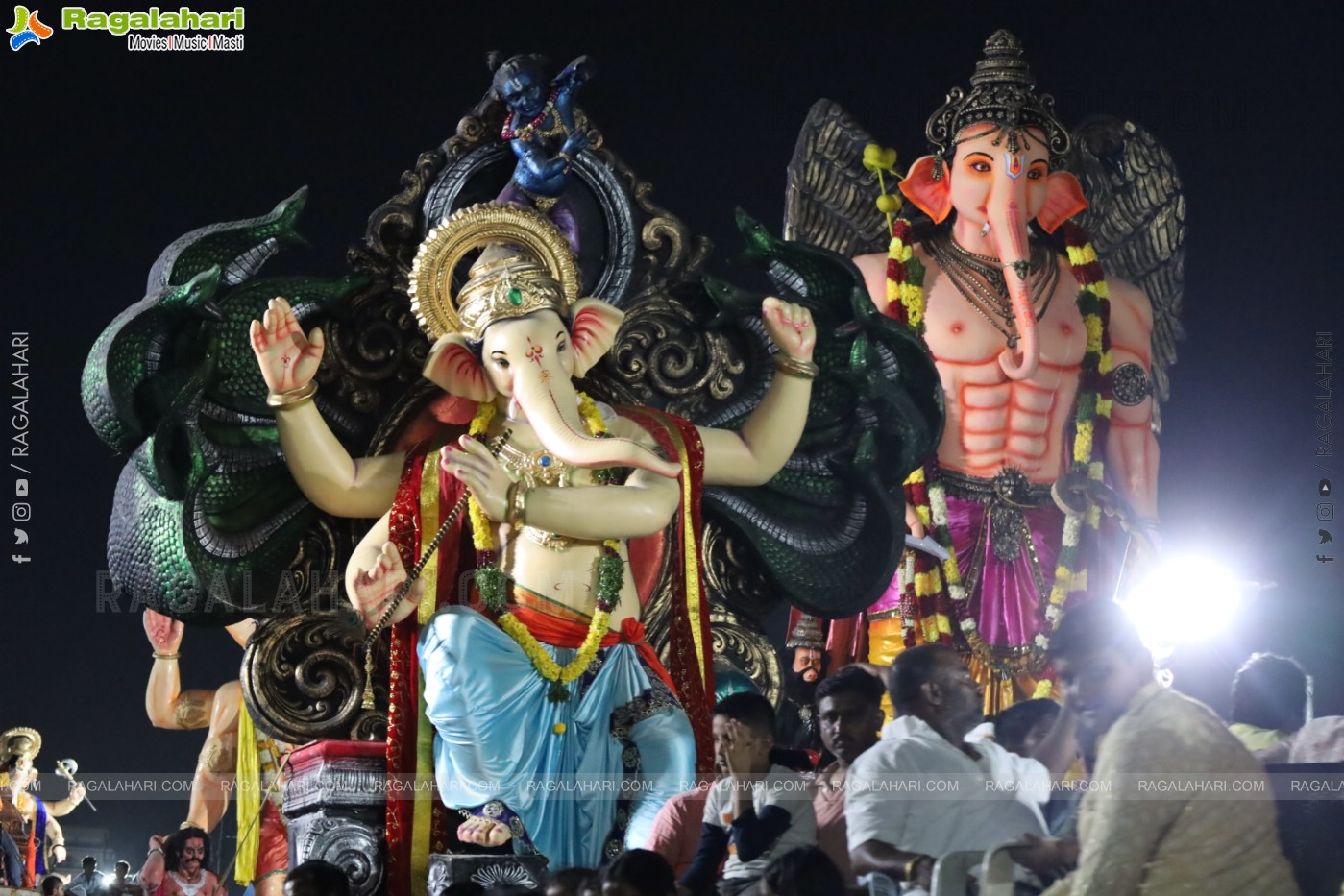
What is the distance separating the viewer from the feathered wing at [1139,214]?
19.2ft

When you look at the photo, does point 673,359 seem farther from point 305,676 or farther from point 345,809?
point 345,809

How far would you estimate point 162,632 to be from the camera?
220 inches

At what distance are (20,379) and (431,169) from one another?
1.75 meters

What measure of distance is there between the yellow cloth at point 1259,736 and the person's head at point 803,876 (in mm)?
591

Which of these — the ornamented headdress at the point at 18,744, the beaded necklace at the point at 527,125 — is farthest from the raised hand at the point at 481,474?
the ornamented headdress at the point at 18,744

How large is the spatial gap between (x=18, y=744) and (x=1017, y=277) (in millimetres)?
2992

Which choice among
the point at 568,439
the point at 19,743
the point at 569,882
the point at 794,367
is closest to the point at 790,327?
the point at 794,367

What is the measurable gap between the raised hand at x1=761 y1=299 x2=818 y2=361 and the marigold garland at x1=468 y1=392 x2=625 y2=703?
0.37 m

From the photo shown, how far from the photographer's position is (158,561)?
4223 mm

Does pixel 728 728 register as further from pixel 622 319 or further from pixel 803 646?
pixel 803 646

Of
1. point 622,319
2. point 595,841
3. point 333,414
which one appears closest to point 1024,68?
point 622,319

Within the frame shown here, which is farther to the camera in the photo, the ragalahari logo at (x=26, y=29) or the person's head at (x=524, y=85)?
the ragalahari logo at (x=26, y=29)

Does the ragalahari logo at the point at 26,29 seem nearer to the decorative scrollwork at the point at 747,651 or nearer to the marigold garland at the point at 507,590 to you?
the marigold garland at the point at 507,590

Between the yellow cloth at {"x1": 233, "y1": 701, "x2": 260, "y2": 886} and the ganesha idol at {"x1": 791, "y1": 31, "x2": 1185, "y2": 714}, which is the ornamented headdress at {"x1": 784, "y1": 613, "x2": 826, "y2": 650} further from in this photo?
the yellow cloth at {"x1": 233, "y1": 701, "x2": 260, "y2": 886}
